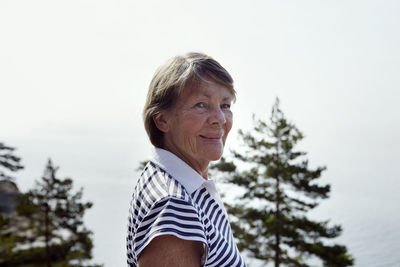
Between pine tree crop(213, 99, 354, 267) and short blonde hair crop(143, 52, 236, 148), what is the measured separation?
14.8 metres

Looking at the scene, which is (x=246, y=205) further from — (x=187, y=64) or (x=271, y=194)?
(x=187, y=64)

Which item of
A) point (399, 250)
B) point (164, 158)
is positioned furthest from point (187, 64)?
point (399, 250)

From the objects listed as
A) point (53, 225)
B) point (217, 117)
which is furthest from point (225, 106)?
point (53, 225)

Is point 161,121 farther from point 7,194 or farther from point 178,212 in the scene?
point 7,194

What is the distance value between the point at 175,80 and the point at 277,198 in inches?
636

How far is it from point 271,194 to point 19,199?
34.4ft

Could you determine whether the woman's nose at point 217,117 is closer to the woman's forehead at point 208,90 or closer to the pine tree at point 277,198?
the woman's forehead at point 208,90

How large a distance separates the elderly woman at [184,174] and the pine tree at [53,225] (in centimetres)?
1455

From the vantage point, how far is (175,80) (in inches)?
54.1

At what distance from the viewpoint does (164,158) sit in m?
1.34

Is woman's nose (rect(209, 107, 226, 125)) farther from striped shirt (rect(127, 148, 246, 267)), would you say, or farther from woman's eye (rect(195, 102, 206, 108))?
striped shirt (rect(127, 148, 246, 267))

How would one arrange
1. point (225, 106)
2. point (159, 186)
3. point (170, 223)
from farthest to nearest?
point (225, 106)
point (159, 186)
point (170, 223)

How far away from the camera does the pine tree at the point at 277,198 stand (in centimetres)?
1622

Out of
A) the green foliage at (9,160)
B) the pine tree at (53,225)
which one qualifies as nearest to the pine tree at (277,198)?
the pine tree at (53,225)
